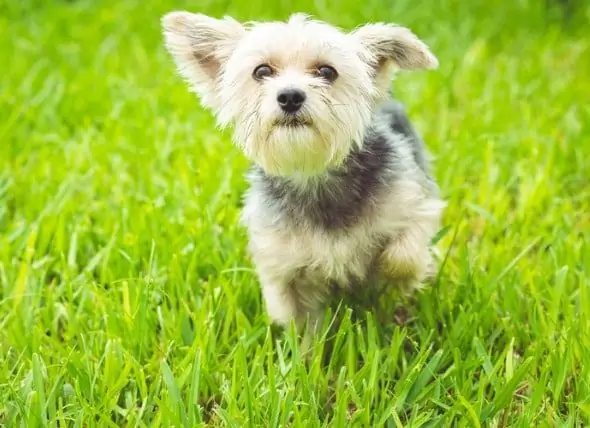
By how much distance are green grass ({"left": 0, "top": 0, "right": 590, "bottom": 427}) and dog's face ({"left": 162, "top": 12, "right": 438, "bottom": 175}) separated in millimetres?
627

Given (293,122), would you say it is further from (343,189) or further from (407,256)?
(407,256)

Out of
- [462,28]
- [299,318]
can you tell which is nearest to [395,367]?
[299,318]

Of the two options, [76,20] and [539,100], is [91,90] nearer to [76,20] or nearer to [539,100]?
[76,20]

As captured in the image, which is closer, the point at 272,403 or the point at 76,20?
the point at 272,403

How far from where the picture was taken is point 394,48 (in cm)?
283

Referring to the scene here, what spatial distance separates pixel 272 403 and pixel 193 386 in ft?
0.82

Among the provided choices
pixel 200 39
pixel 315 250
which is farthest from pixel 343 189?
pixel 200 39

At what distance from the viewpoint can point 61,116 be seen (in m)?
4.96

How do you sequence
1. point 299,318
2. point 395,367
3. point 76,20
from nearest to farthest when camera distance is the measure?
1. point 395,367
2. point 299,318
3. point 76,20

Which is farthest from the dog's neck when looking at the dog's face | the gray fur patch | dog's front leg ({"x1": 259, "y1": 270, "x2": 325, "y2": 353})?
dog's front leg ({"x1": 259, "y1": 270, "x2": 325, "y2": 353})

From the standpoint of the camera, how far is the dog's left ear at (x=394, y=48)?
9.11 ft

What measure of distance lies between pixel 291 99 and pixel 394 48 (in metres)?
0.53

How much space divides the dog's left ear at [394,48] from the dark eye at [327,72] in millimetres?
202

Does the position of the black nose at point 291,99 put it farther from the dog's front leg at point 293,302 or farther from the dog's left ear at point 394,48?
the dog's front leg at point 293,302
